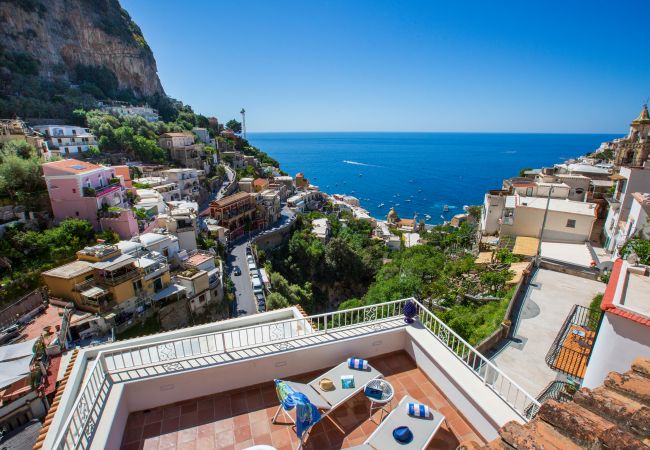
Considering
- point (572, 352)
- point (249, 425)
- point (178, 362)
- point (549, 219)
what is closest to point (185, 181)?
point (549, 219)

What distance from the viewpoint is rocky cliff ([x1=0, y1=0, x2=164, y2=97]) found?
4741 centimetres

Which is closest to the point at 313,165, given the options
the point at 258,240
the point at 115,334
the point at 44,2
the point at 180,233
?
the point at 44,2

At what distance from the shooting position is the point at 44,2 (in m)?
52.5

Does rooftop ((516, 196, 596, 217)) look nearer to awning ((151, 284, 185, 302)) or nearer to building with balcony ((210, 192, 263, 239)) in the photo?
awning ((151, 284, 185, 302))

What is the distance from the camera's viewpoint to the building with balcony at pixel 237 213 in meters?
34.4

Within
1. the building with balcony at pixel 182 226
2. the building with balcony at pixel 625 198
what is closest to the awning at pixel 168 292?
the building with balcony at pixel 182 226

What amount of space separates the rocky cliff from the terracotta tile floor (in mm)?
59097

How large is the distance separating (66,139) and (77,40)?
32.8 meters

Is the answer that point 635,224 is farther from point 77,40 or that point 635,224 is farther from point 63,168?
point 77,40

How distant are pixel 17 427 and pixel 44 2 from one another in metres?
68.8

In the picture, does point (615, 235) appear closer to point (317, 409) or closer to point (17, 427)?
point (317, 409)

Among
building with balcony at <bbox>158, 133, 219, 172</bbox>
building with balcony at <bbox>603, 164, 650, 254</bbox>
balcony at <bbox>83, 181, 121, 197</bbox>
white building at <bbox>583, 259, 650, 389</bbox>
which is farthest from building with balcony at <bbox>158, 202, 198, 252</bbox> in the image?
building with balcony at <bbox>603, 164, 650, 254</bbox>

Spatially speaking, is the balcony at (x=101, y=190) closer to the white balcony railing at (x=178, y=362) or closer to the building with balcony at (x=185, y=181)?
the building with balcony at (x=185, y=181)

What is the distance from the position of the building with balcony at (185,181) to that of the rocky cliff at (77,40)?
2823cm
